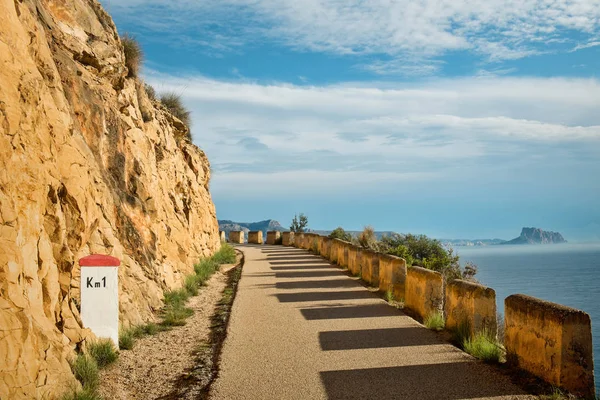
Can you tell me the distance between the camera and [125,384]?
8.27 meters

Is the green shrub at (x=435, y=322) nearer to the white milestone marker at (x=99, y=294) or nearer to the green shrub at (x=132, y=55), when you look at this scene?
the white milestone marker at (x=99, y=294)

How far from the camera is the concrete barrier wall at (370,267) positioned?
17562mm

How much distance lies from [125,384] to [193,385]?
0.97 meters

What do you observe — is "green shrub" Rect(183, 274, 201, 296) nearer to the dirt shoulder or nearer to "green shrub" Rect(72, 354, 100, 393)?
the dirt shoulder

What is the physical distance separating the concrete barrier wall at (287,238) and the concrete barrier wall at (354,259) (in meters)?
21.4

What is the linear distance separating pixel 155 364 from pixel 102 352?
3.23 feet

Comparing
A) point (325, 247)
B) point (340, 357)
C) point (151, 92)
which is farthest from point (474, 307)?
point (325, 247)

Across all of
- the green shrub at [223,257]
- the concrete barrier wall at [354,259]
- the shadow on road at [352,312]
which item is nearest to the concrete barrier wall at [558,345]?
the shadow on road at [352,312]

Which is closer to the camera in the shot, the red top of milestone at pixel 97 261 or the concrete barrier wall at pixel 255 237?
the red top of milestone at pixel 97 261

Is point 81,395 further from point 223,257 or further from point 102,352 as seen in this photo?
point 223,257

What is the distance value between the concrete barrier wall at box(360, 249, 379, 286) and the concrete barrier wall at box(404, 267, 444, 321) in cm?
440

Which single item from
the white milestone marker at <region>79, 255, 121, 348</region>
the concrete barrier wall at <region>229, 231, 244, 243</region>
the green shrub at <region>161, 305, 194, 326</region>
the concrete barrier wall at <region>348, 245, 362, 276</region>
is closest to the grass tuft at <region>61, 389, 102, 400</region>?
the white milestone marker at <region>79, 255, 121, 348</region>

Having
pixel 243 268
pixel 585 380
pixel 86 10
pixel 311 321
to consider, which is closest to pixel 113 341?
pixel 311 321

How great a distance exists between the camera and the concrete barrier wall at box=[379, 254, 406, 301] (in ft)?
48.5
